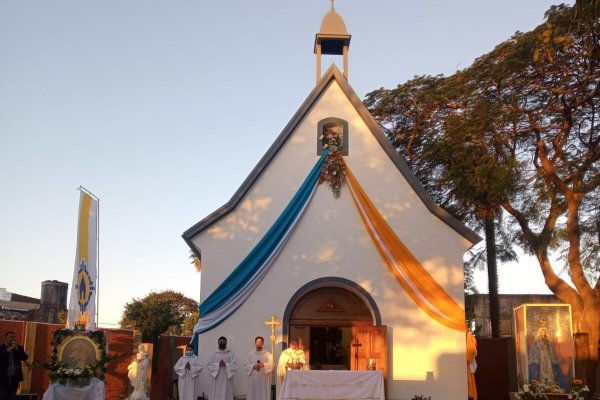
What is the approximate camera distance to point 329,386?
42.6ft

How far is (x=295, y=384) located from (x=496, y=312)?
43.7 feet

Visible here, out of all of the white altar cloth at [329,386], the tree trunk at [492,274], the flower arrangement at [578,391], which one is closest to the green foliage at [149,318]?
the white altar cloth at [329,386]

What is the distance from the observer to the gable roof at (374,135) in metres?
16.0

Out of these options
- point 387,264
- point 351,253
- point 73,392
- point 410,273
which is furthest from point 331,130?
point 73,392

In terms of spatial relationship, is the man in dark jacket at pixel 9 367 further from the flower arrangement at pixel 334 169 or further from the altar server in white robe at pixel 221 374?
the flower arrangement at pixel 334 169

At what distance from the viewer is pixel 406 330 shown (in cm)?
1556

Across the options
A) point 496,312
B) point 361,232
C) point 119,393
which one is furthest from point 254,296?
point 496,312

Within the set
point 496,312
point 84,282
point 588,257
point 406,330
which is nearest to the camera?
point 84,282

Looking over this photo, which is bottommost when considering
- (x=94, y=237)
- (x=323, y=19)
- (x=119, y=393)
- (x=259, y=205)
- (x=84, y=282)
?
→ (x=119, y=393)

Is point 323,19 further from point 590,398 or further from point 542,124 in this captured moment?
point 590,398

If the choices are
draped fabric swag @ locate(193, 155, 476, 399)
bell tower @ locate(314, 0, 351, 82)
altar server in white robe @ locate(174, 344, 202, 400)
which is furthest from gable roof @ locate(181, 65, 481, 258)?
altar server in white robe @ locate(174, 344, 202, 400)

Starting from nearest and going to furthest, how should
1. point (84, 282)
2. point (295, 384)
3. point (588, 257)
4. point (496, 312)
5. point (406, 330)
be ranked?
1. point (295, 384)
2. point (84, 282)
3. point (406, 330)
4. point (588, 257)
5. point (496, 312)

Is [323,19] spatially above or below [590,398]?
above

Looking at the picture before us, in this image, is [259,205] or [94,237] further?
[259,205]
